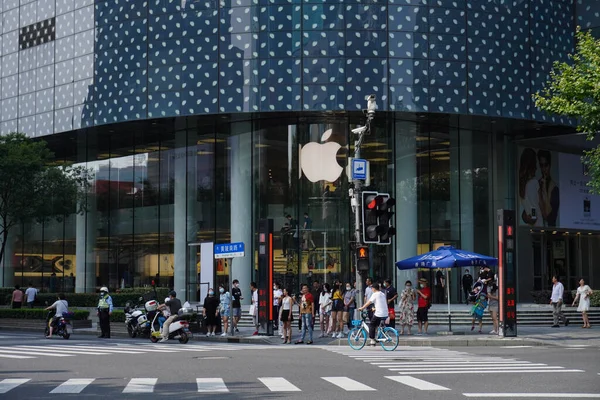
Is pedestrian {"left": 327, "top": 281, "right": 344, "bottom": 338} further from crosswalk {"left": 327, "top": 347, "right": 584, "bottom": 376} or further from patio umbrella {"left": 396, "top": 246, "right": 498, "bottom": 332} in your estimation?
crosswalk {"left": 327, "top": 347, "right": 584, "bottom": 376}

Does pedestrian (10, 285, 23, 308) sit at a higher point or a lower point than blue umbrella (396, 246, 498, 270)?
lower

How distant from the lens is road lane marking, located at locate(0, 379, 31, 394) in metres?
14.8

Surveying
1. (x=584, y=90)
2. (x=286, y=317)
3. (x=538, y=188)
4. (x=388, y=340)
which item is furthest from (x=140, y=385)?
(x=538, y=188)

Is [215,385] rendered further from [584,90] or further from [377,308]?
[584,90]

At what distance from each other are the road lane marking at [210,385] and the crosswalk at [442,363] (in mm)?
3463

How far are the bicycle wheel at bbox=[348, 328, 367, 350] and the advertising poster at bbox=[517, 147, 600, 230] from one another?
2639cm

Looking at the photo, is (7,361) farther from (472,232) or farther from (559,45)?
(559,45)

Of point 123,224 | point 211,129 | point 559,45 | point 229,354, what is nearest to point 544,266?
point 559,45

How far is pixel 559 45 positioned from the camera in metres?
46.5

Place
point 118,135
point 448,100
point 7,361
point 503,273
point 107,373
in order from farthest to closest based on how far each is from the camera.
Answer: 1. point 118,135
2. point 448,100
3. point 503,273
4. point 7,361
5. point 107,373

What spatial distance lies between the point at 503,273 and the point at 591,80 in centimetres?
652

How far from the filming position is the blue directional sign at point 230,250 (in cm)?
3086

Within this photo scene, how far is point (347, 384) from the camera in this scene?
1511 cm

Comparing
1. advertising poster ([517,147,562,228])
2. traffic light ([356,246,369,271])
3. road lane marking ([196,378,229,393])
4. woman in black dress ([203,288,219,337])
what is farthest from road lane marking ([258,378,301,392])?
advertising poster ([517,147,562,228])
